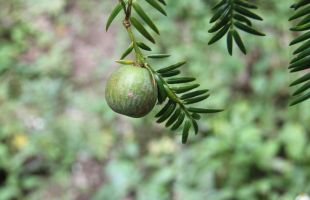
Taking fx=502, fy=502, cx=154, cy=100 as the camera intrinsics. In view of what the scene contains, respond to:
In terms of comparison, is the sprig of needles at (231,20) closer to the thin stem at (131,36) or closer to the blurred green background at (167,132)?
the thin stem at (131,36)

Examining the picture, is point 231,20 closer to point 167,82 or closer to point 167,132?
point 167,82

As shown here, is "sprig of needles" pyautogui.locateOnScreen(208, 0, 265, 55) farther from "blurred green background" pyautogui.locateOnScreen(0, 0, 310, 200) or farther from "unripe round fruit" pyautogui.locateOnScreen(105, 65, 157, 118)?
"blurred green background" pyautogui.locateOnScreen(0, 0, 310, 200)

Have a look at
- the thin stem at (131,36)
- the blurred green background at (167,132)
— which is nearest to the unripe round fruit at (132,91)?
the thin stem at (131,36)

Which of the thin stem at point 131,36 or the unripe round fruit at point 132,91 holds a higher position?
the thin stem at point 131,36

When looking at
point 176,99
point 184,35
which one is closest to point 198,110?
point 176,99

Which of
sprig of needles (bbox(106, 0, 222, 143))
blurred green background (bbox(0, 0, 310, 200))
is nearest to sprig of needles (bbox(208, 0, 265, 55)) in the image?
sprig of needles (bbox(106, 0, 222, 143))

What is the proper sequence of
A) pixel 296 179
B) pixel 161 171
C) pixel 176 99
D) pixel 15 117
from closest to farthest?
pixel 176 99 < pixel 296 179 < pixel 161 171 < pixel 15 117

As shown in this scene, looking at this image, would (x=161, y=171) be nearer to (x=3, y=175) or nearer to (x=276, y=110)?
(x=276, y=110)
